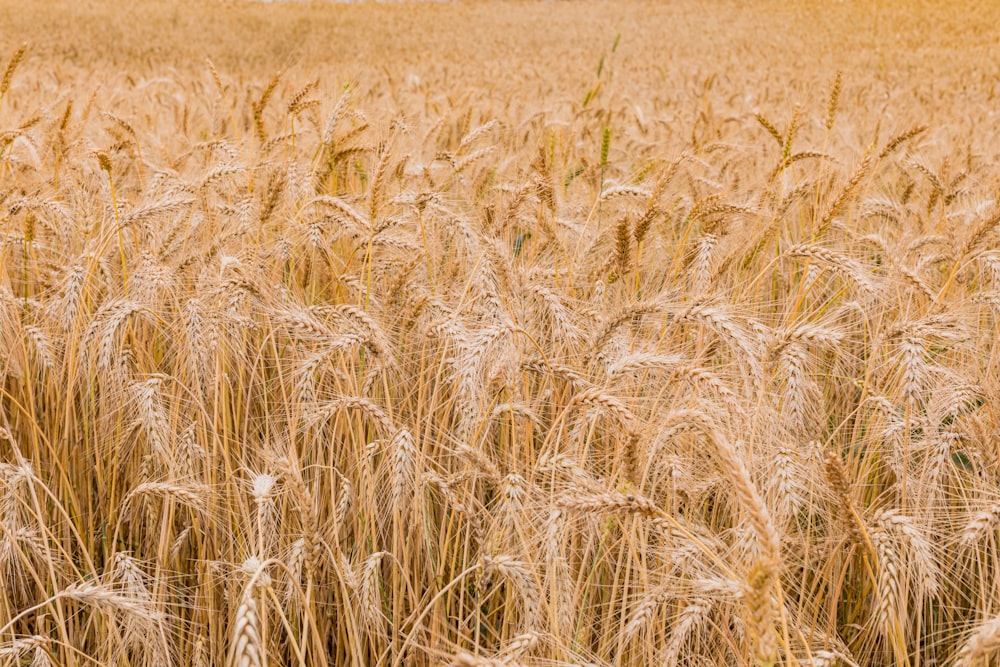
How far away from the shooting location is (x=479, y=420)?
1500 mm

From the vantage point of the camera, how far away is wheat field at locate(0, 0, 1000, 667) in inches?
49.1

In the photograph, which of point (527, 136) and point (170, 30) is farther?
point (170, 30)

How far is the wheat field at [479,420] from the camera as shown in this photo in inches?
49.1

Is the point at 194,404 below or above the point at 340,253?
below

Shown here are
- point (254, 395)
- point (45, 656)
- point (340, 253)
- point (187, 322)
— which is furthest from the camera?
point (340, 253)

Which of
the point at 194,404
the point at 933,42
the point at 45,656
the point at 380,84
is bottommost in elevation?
the point at 45,656

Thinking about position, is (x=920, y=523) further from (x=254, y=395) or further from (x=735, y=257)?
(x=254, y=395)

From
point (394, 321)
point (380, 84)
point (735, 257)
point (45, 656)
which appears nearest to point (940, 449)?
point (735, 257)

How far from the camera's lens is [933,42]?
44.1ft

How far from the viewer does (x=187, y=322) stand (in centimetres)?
173

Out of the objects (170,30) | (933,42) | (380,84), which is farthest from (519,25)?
(380,84)

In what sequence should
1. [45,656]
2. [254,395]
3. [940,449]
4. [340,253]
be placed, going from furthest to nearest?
1. [340,253]
2. [254,395]
3. [940,449]
4. [45,656]

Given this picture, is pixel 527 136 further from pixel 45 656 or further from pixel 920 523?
pixel 45 656

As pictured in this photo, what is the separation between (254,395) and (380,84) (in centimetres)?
545
